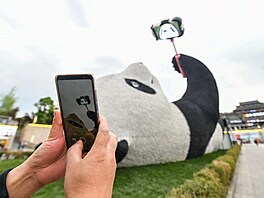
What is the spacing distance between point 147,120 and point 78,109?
14.5 ft

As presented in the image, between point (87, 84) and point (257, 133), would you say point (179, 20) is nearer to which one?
point (87, 84)

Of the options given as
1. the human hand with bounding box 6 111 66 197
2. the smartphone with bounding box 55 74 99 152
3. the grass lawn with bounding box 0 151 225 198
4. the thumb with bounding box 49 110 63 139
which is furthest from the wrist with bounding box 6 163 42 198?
the grass lawn with bounding box 0 151 225 198

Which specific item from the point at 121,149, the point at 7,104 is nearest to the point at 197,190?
the point at 121,149

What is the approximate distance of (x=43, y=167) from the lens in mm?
898

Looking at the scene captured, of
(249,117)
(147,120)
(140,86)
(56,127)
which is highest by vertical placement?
(140,86)

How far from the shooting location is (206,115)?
7363 millimetres

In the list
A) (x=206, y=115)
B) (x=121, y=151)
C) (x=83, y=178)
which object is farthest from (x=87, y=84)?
(x=206, y=115)

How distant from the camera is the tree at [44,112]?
21859mm

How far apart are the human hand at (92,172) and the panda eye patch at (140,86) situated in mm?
4937

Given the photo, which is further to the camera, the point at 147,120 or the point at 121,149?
the point at 147,120

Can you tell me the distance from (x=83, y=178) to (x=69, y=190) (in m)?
0.06

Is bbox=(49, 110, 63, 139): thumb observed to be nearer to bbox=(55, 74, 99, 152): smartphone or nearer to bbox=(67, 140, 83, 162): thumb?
bbox=(55, 74, 99, 152): smartphone

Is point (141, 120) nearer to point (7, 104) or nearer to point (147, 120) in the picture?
point (147, 120)

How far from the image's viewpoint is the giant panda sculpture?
4.84 meters
